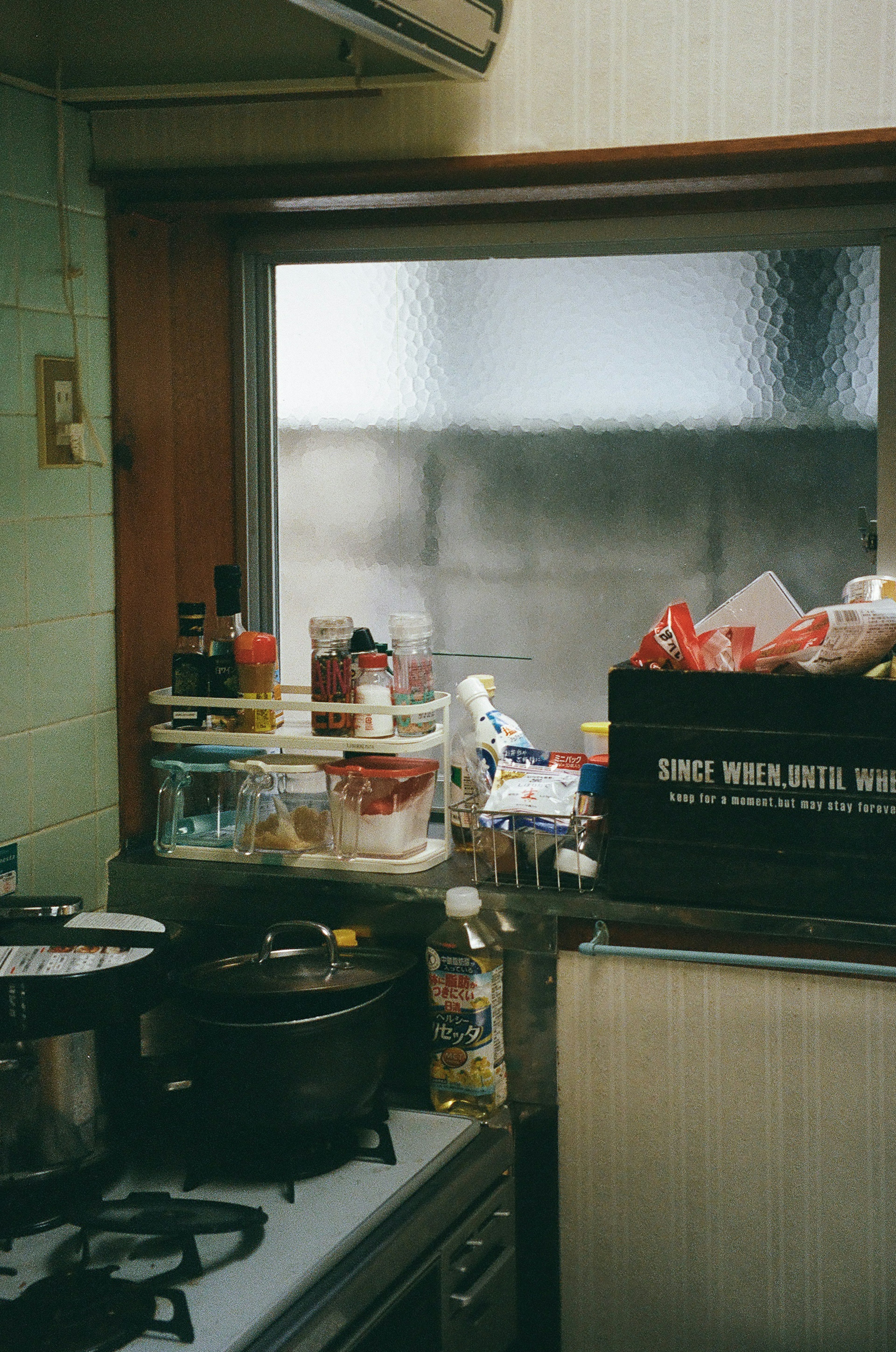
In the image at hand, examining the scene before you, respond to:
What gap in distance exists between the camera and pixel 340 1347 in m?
1.12

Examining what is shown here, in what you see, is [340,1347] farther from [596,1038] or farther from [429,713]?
[429,713]

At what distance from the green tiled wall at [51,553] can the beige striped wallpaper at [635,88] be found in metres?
0.29

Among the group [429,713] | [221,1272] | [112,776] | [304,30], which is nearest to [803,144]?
[304,30]

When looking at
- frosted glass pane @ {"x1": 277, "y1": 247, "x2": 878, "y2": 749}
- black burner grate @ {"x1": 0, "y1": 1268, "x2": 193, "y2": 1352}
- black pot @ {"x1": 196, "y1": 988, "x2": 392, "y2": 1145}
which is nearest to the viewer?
black burner grate @ {"x1": 0, "y1": 1268, "x2": 193, "y2": 1352}

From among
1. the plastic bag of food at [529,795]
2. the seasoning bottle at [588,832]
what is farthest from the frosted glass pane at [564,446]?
the seasoning bottle at [588,832]

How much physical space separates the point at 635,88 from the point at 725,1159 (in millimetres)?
1280

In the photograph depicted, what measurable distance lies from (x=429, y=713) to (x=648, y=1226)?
70 centimetres

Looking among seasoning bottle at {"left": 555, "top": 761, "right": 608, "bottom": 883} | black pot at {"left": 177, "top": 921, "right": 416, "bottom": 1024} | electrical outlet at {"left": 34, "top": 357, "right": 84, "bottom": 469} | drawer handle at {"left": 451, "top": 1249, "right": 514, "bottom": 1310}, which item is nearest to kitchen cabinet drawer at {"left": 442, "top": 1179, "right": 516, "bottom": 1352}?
drawer handle at {"left": 451, "top": 1249, "right": 514, "bottom": 1310}

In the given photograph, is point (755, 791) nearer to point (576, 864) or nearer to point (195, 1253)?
point (576, 864)

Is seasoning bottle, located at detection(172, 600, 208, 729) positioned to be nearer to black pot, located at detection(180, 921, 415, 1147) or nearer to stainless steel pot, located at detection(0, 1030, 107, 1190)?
black pot, located at detection(180, 921, 415, 1147)

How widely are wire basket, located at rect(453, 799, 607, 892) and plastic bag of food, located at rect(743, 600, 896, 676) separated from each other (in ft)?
1.08

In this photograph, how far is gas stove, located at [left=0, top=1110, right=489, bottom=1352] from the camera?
3.46 ft

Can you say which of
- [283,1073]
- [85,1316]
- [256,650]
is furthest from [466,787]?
[85,1316]

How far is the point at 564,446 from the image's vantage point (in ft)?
5.97
